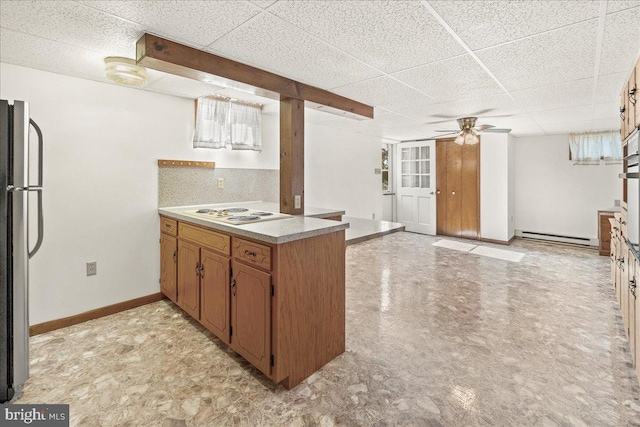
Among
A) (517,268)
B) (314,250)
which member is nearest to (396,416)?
(314,250)

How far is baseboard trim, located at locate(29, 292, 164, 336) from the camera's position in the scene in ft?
8.33

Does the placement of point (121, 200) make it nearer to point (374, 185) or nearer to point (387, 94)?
point (387, 94)

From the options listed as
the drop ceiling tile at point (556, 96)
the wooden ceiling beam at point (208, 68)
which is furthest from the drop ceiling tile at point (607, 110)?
the wooden ceiling beam at point (208, 68)

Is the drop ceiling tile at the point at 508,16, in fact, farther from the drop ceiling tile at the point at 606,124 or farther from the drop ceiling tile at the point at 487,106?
the drop ceiling tile at the point at 606,124

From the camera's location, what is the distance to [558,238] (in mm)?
6000

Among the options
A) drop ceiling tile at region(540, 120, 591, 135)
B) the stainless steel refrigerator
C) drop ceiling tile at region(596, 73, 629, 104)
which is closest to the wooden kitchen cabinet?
the stainless steel refrigerator

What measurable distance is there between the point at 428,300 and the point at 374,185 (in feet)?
10.2

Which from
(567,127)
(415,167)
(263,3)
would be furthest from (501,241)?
(263,3)

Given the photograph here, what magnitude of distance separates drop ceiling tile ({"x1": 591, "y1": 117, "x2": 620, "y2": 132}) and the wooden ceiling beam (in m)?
4.19

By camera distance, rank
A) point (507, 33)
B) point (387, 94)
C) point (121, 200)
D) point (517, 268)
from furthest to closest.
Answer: point (517, 268) < point (387, 94) < point (121, 200) < point (507, 33)

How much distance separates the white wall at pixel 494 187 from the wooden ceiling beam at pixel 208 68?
A: 429 centimetres

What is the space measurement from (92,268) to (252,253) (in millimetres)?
1839

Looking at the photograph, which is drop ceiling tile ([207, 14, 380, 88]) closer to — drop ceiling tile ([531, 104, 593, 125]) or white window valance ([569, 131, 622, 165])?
drop ceiling tile ([531, 104, 593, 125])

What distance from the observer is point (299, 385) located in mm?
1908
